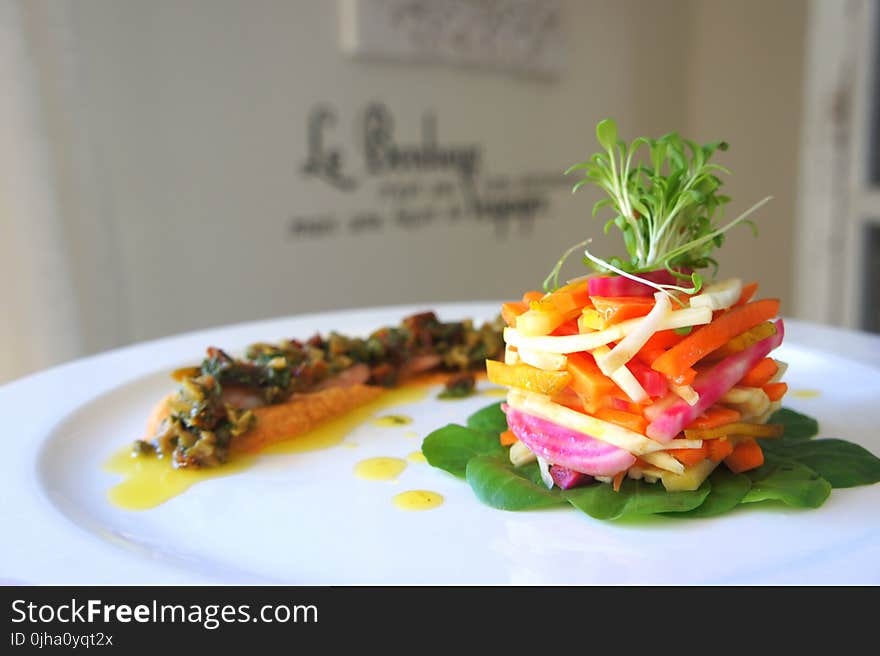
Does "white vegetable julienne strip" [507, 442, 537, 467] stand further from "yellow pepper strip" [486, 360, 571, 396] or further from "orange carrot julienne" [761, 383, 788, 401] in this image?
"orange carrot julienne" [761, 383, 788, 401]

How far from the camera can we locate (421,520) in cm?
131

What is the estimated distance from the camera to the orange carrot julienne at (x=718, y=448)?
4.35ft

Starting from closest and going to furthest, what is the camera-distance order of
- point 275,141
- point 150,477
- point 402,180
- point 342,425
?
1. point 150,477
2. point 342,425
3. point 275,141
4. point 402,180

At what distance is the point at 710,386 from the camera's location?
132cm

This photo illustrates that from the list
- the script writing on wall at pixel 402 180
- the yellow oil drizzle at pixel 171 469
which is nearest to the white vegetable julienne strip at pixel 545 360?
the yellow oil drizzle at pixel 171 469

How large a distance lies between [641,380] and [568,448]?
163 mm

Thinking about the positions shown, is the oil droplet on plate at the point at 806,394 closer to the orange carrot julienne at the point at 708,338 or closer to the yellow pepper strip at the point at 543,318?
the orange carrot julienne at the point at 708,338

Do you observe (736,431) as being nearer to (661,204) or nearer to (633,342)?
(633,342)

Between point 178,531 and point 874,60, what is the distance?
3816 mm

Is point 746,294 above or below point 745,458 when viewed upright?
above

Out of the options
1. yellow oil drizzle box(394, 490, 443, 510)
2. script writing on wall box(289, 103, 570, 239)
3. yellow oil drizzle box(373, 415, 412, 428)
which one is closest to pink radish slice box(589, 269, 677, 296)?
yellow oil drizzle box(394, 490, 443, 510)

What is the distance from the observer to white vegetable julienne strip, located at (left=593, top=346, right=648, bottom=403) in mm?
1278

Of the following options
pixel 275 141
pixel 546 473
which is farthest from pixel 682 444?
pixel 275 141

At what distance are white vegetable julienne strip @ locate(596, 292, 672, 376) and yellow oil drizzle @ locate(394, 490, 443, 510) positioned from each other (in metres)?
0.36
